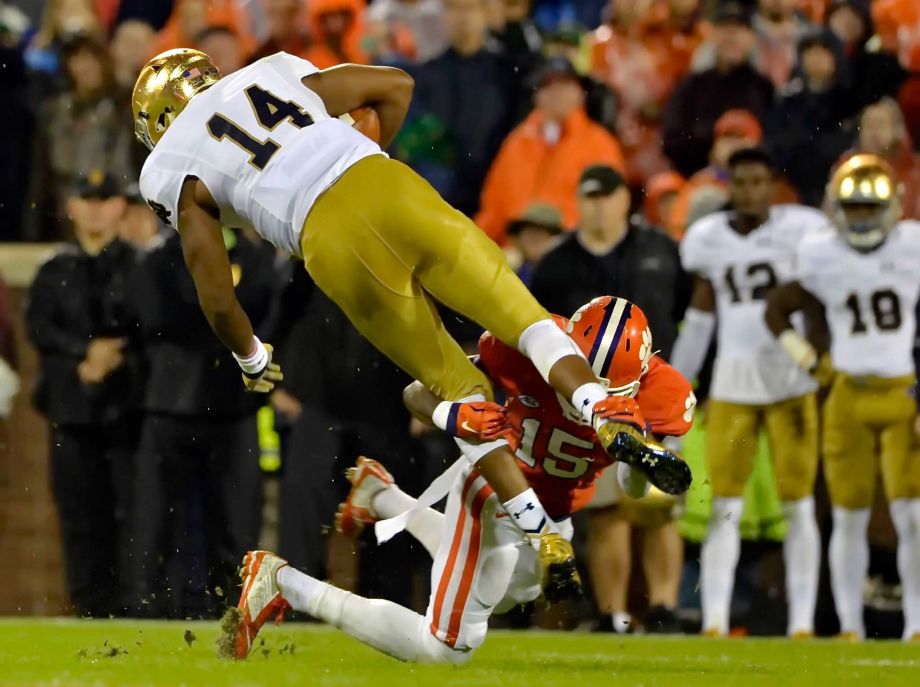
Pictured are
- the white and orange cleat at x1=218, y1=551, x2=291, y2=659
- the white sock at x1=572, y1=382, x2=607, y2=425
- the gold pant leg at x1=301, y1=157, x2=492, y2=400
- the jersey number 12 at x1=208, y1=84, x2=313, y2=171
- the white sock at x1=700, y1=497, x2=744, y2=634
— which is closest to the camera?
the white sock at x1=572, y1=382, x2=607, y2=425

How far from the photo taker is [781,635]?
8914 mm

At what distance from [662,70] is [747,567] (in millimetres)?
2790

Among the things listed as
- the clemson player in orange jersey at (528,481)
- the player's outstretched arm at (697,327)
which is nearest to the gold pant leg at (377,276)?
the clemson player in orange jersey at (528,481)

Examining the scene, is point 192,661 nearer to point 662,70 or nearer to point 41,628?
point 41,628

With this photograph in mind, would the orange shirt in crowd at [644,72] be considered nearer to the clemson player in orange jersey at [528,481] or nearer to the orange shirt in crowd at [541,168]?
the orange shirt in crowd at [541,168]

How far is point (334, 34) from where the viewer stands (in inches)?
412

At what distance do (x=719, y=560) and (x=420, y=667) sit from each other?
2700mm

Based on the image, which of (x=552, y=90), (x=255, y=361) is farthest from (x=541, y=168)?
(x=255, y=361)

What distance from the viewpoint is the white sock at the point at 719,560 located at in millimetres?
8555

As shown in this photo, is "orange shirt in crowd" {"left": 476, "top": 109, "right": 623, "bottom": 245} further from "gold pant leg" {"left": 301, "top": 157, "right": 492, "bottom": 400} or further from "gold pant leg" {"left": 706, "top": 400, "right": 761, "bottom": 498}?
"gold pant leg" {"left": 301, "top": 157, "right": 492, "bottom": 400}

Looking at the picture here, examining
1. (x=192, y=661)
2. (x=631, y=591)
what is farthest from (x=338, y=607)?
(x=631, y=591)

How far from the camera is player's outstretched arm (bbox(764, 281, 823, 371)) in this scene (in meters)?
8.49

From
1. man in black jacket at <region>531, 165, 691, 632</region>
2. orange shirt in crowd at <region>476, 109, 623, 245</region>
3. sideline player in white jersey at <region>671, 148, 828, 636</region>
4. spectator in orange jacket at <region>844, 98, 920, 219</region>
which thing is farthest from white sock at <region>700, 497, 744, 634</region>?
spectator in orange jacket at <region>844, 98, 920, 219</region>

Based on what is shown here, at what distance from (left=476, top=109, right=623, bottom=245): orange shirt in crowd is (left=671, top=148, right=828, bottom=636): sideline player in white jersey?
0.95m
